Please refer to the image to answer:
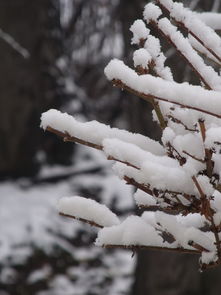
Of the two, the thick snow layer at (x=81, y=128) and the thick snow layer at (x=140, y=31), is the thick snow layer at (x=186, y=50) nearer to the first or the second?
the thick snow layer at (x=140, y=31)

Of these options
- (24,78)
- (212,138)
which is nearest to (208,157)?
(212,138)

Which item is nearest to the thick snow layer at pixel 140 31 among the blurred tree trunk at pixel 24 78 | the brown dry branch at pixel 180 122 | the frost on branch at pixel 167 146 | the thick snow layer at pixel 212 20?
the frost on branch at pixel 167 146

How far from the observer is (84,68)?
7434mm

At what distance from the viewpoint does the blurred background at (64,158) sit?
148 inches

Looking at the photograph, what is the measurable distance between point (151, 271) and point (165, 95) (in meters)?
2.92

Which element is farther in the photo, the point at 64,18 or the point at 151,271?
the point at 64,18

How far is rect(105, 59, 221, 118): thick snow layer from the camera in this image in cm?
88

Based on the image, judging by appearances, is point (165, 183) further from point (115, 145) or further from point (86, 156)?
point (86, 156)

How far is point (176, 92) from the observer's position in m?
0.89

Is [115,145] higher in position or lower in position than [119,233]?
higher

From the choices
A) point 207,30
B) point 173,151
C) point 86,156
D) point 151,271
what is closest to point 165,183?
point 173,151

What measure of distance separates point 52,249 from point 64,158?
1787 millimetres

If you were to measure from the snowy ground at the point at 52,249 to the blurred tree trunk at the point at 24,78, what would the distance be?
339 millimetres

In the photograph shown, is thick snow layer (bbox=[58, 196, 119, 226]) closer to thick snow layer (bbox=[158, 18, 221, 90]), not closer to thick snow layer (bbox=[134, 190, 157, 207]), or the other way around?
thick snow layer (bbox=[134, 190, 157, 207])
